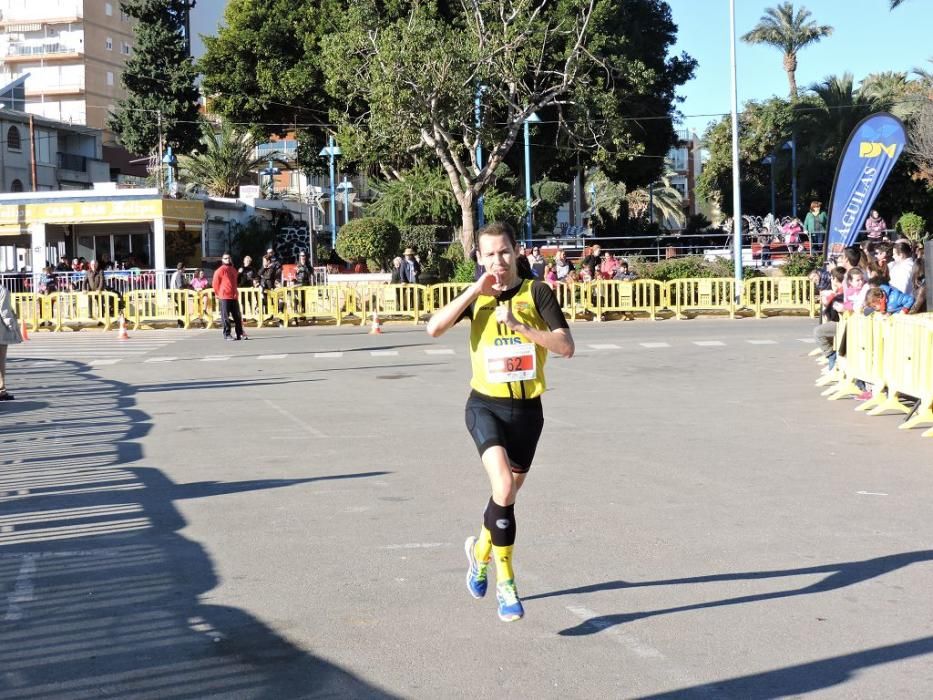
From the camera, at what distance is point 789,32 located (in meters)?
67.8

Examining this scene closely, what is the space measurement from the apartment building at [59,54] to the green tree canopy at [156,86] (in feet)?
64.1

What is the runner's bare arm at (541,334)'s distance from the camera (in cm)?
552

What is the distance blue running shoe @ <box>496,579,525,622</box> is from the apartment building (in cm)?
7843

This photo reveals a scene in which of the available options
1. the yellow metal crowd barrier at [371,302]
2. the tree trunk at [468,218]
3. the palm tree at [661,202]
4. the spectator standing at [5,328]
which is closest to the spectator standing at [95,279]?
the yellow metal crowd barrier at [371,302]

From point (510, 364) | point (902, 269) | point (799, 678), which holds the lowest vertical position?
point (799, 678)

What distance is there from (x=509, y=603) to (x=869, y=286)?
990cm

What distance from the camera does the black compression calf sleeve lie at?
5559 millimetres

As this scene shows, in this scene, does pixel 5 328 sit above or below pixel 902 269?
below

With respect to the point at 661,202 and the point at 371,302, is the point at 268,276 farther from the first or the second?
the point at 661,202

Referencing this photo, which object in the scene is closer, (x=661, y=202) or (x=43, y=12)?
(x=43, y=12)

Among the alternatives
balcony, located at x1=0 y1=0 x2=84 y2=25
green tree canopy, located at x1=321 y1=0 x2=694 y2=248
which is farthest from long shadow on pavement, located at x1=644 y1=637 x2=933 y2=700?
balcony, located at x1=0 y1=0 x2=84 y2=25

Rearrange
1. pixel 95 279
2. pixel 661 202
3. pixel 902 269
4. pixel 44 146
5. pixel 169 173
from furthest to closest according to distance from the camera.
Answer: pixel 661 202 → pixel 44 146 → pixel 169 173 → pixel 95 279 → pixel 902 269

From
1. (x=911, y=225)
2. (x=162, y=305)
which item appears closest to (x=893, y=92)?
(x=911, y=225)

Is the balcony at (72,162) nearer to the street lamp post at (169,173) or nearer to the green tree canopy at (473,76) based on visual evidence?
the street lamp post at (169,173)
